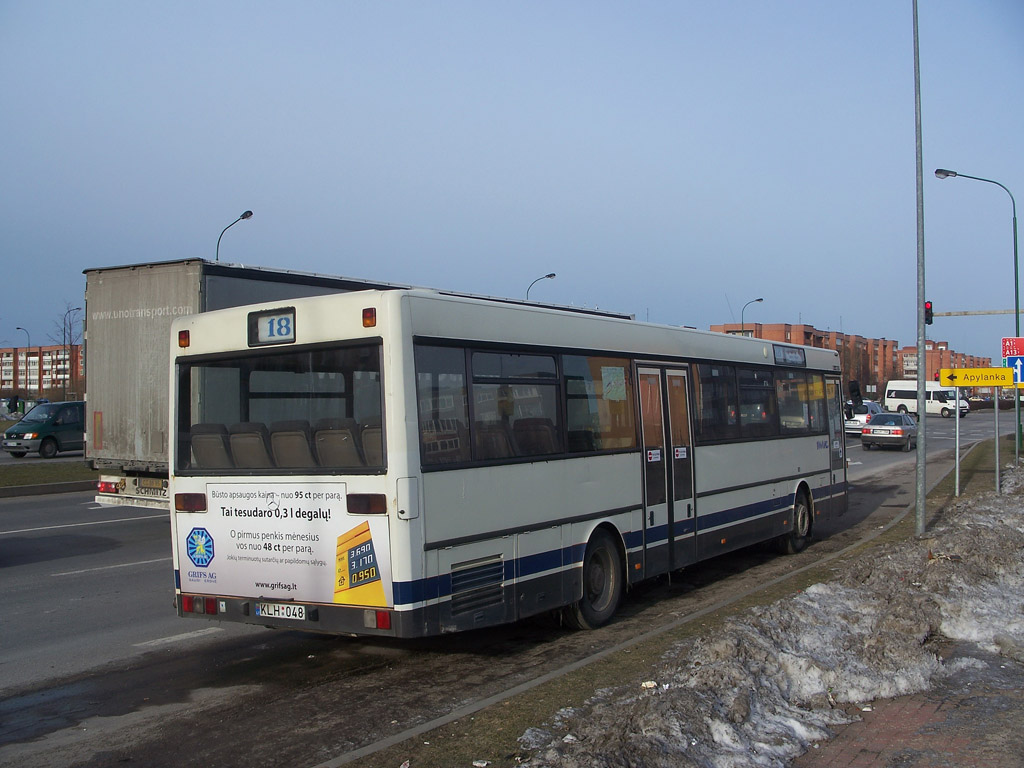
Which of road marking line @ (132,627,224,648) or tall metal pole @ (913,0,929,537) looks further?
tall metal pole @ (913,0,929,537)

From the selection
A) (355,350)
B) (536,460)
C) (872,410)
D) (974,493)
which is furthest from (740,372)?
(872,410)

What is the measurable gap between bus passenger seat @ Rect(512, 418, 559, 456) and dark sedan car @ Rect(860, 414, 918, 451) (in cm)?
3447

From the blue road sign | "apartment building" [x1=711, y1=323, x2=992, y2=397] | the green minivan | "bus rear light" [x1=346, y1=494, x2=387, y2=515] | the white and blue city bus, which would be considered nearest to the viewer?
"bus rear light" [x1=346, y1=494, x2=387, y2=515]

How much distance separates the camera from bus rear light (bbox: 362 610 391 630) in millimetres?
6441

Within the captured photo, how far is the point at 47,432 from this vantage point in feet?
104

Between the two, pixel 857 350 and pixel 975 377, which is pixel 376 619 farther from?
pixel 857 350

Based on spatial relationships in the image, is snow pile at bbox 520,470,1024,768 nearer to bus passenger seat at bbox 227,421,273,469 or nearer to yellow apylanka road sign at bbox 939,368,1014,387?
bus passenger seat at bbox 227,421,273,469

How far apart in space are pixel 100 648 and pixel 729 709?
5.53 meters

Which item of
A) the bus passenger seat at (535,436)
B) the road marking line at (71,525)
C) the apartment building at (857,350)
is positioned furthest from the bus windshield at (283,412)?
the apartment building at (857,350)

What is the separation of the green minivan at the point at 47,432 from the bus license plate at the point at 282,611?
28080 mm

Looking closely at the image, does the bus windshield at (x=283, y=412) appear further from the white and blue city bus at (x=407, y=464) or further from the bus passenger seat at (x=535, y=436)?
the bus passenger seat at (x=535, y=436)

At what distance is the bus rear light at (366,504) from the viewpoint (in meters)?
6.43

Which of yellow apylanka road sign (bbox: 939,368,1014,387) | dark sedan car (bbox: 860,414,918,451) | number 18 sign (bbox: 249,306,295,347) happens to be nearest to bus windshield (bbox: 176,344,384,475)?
number 18 sign (bbox: 249,306,295,347)

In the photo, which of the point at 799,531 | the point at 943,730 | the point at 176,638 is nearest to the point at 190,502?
the point at 176,638
